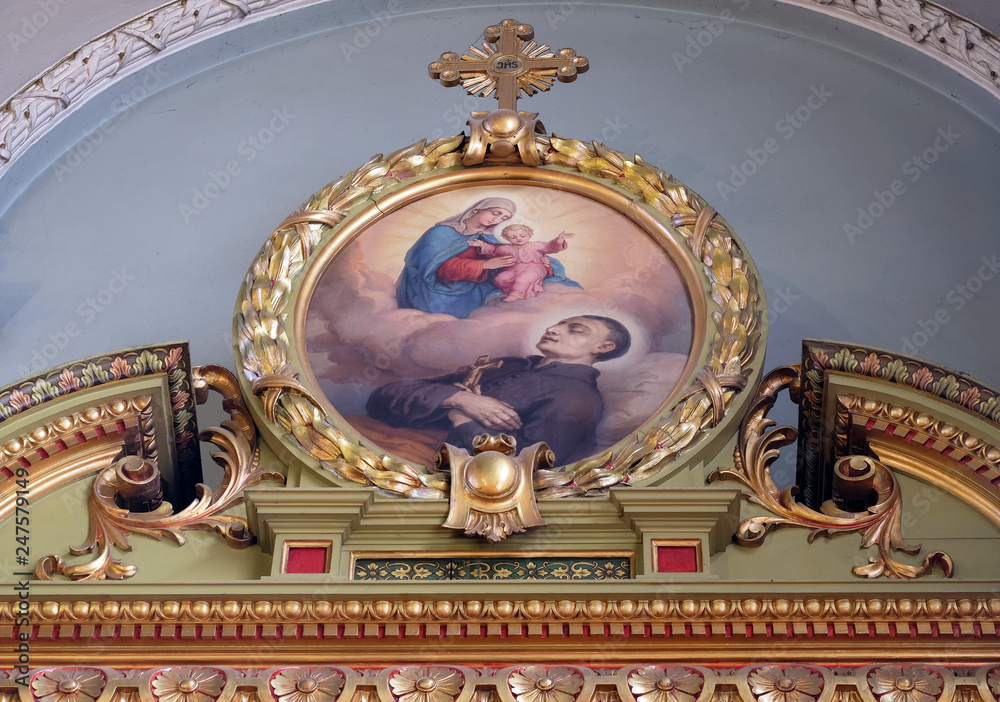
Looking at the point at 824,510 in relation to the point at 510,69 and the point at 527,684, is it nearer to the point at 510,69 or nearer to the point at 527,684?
the point at 527,684

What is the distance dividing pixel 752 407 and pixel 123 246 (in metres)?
3.27

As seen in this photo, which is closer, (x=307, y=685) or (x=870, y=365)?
(x=307, y=685)

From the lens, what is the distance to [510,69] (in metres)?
6.68

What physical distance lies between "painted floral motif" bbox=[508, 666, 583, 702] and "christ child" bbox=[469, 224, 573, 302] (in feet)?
5.73

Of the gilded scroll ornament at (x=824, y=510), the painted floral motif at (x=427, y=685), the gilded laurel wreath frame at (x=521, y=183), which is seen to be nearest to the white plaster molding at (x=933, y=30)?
the gilded laurel wreath frame at (x=521, y=183)

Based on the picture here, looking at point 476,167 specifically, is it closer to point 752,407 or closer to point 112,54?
point 752,407

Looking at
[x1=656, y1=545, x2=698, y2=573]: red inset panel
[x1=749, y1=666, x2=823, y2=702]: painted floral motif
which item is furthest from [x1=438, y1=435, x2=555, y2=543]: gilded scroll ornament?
[x1=749, y1=666, x2=823, y2=702]: painted floral motif

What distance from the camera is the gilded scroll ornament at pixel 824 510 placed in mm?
5320

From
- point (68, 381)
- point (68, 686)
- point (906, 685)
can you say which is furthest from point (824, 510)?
point (68, 381)

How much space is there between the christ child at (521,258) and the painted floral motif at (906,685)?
6.81ft

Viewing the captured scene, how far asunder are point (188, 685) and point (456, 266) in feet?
6.86

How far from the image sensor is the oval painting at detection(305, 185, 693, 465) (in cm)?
580

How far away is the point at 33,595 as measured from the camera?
517cm

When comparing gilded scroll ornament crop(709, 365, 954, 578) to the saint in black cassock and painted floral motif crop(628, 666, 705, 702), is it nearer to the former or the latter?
the saint in black cassock
